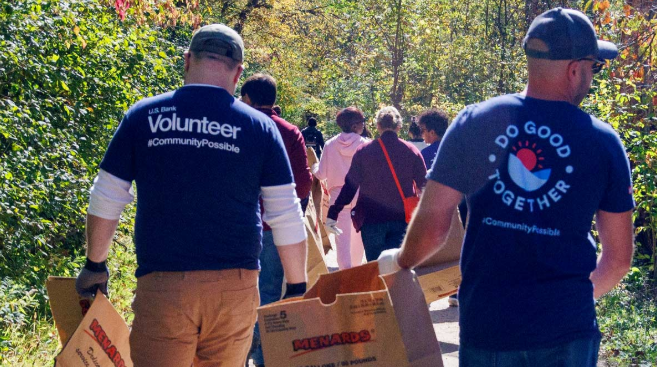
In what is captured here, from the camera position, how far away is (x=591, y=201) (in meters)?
2.83

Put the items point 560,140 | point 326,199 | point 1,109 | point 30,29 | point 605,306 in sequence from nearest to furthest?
point 560,140, point 1,109, point 30,29, point 605,306, point 326,199

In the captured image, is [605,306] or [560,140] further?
[605,306]

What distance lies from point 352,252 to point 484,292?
589cm

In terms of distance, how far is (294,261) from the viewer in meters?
3.85

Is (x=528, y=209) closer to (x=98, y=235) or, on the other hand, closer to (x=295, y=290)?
(x=295, y=290)

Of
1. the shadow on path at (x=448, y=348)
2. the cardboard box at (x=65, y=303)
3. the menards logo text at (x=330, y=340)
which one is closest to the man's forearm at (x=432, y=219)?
the menards logo text at (x=330, y=340)

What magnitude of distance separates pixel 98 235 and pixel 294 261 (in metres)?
0.83

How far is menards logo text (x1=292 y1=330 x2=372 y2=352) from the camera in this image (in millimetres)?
2910

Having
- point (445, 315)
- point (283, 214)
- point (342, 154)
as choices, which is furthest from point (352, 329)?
point (342, 154)

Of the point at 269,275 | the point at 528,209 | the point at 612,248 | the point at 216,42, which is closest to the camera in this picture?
the point at 528,209

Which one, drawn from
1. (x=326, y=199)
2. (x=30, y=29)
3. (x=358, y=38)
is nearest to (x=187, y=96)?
(x=30, y=29)

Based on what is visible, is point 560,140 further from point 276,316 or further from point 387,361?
point 276,316

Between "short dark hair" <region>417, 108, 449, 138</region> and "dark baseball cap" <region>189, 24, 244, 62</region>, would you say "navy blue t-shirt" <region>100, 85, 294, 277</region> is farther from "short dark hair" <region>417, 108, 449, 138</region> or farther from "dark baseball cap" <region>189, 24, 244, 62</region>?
"short dark hair" <region>417, 108, 449, 138</region>

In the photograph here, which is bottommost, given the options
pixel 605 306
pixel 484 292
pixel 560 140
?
pixel 605 306
